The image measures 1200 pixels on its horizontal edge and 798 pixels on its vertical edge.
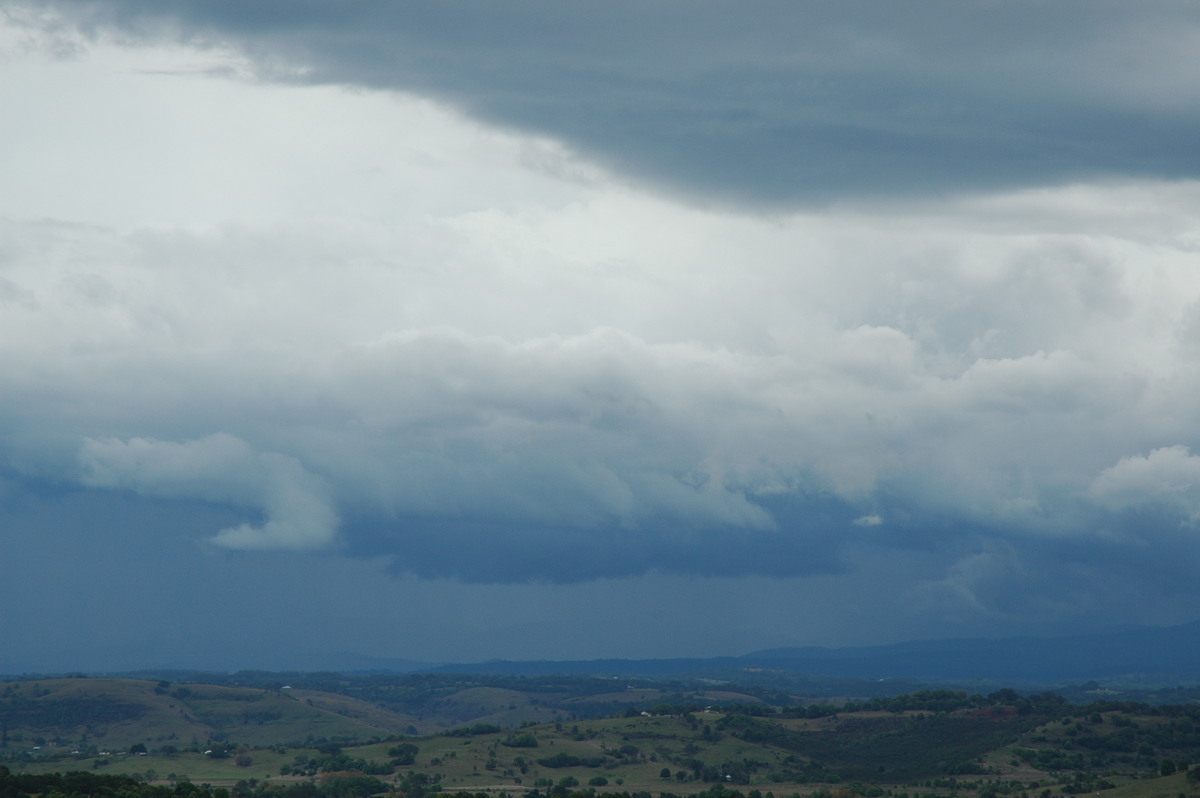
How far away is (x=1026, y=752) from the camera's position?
19650 centimetres

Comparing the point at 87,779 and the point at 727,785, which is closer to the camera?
the point at 87,779

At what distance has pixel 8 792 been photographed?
108625mm

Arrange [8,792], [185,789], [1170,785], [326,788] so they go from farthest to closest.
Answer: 1. [326,788]
2. [1170,785]
3. [185,789]
4. [8,792]

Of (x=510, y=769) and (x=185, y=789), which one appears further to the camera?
(x=510, y=769)

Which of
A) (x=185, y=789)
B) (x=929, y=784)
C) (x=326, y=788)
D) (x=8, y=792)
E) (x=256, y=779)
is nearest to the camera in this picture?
(x=8, y=792)

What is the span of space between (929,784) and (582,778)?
51.2 metres

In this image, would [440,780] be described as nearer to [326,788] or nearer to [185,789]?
[326,788]

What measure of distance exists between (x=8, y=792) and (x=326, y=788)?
6322cm

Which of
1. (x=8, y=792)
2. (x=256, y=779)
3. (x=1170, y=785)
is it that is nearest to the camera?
(x=8, y=792)

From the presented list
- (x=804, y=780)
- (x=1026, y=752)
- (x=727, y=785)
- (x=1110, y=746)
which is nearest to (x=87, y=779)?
(x=727, y=785)

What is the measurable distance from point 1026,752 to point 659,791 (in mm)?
60104

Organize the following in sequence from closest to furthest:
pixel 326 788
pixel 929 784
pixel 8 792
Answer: pixel 8 792 < pixel 326 788 < pixel 929 784

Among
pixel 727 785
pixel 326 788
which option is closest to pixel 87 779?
pixel 326 788

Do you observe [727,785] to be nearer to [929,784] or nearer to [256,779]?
[929,784]
